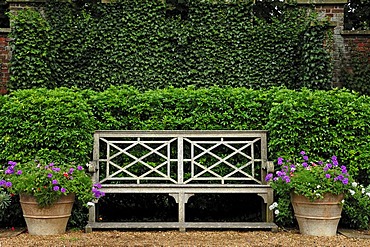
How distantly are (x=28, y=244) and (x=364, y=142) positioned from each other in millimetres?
4012

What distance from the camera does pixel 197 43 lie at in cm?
841

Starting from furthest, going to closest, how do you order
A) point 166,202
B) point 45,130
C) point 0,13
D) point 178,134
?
point 0,13 → point 166,202 → point 178,134 → point 45,130

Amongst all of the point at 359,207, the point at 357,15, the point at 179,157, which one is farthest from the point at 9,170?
the point at 357,15

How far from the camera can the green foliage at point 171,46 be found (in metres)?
8.31

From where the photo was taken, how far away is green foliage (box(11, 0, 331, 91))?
8312 millimetres

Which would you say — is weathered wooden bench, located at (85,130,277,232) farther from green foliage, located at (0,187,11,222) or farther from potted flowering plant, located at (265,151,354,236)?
green foliage, located at (0,187,11,222)

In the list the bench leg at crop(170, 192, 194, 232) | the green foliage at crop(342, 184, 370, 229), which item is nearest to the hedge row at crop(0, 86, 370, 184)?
the green foliage at crop(342, 184, 370, 229)

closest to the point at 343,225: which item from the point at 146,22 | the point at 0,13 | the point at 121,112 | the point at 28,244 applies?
the point at 121,112

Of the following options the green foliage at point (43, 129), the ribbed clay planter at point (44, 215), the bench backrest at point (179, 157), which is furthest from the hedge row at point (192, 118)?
the ribbed clay planter at point (44, 215)

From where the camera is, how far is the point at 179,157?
622 centimetres

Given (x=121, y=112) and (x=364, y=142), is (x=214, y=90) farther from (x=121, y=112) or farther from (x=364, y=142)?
(x=364, y=142)

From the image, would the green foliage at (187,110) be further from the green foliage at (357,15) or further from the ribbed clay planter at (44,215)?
the green foliage at (357,15)

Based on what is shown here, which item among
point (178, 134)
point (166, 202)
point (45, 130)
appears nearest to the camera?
point (45, 130)

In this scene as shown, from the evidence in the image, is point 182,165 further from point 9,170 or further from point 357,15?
point 357,15
